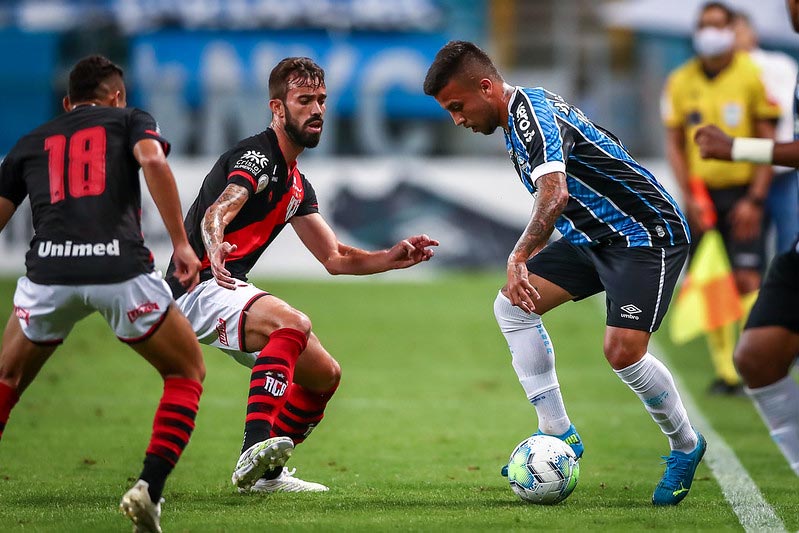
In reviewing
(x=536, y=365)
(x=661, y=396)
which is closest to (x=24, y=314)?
(x=536, y=365)

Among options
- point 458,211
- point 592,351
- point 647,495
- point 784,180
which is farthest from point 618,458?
point 458,211

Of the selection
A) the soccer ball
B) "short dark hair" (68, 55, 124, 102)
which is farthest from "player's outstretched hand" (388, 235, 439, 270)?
"short dark hair" (68, 55, 124, 102)

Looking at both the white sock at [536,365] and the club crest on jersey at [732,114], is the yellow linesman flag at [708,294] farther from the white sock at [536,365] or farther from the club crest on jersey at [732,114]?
the white sock at [536,365]

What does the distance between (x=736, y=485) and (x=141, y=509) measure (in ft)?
10.8

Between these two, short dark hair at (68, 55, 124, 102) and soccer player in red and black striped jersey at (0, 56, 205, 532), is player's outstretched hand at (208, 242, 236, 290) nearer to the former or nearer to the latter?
soccer player in red and black striped jersey at (0, 56, 205, 532)

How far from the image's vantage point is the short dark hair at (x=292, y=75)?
613 cm

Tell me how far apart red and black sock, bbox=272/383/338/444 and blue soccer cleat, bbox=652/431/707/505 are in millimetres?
1734

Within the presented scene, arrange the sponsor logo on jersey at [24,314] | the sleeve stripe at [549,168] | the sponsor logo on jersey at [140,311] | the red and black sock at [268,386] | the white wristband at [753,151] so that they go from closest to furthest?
the sponsor logo on jersey at [140,311]
the sponsor logo on jersey at [24,314]
the white wristband at [753,151]
the sleeve stripe at [549,168]
the red and black sock at [268,386]

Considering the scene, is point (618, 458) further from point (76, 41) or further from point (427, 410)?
point (76, 41)

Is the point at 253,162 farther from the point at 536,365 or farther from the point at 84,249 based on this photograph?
the point at 536,365

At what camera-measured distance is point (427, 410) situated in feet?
30.7

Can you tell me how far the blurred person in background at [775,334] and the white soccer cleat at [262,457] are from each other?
205cm

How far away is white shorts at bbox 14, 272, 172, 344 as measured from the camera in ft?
16.7

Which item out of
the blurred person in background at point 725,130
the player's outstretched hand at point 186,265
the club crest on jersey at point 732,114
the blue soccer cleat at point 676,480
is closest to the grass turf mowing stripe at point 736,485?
the blue soccer cleat at point 676,480
